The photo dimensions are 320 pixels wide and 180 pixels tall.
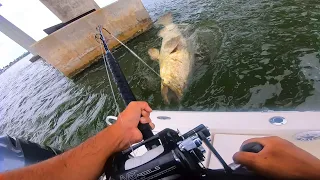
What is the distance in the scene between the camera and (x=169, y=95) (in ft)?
19.2

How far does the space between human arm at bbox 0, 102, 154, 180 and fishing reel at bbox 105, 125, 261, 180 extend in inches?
3.9

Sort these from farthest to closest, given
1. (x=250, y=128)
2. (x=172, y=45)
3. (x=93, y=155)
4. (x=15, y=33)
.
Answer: (x=15, y=33), (x=172, y=45), (x=250, y=128), (x=93, y=155)

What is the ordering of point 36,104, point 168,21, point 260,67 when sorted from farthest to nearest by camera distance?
point 168,21 → point 36,104 → point 260,67

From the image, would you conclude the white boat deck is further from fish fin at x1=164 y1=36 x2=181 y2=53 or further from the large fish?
fish fin at x1=164 y1=36 x2=181 y2=53

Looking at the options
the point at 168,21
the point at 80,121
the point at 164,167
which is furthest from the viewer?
the point at 168,21

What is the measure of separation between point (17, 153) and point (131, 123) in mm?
1717

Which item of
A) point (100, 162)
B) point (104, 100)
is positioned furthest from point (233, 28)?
point (100, 162)

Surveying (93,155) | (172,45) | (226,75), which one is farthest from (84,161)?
(172,45)

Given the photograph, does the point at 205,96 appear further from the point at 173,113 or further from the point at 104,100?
the point at 104,100

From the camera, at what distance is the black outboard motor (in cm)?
237

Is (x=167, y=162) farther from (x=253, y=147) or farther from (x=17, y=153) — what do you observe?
(x=17, y=153)

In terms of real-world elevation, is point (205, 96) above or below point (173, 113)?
below

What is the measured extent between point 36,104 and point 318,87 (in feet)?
34.1

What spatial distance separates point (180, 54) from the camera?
21.6 ft
